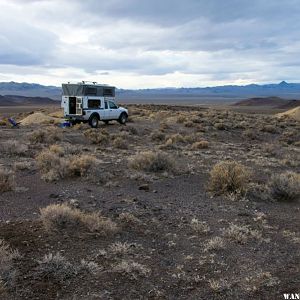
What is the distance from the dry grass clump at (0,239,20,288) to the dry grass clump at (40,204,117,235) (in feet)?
3.54

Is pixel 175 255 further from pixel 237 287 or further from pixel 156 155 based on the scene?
pixel 156 155

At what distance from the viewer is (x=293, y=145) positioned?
83.5 ft

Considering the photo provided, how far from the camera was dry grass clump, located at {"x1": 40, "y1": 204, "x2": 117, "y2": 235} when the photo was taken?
7.70 m

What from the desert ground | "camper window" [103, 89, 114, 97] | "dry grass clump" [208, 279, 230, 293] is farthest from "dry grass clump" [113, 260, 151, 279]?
"camper window" [103, 89, 114, 97]

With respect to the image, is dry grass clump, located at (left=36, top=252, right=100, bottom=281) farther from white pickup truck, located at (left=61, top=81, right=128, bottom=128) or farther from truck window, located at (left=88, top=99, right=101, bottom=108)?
truck window, located at (left=88, top=99, right=101, bottom=108)

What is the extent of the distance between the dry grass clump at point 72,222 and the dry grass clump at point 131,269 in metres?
1.35

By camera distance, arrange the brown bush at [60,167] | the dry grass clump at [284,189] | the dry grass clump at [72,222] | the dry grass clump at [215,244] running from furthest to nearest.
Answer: the brown bush at [60,167] < the dry grass clump at [284,189] < the dry grass clump at [72,222] < the dry grass clump at [215,244]

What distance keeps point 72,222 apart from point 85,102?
70.3 feet

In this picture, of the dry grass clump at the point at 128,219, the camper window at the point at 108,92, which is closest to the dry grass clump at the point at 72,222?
the dry grass clump at the point at 128,219

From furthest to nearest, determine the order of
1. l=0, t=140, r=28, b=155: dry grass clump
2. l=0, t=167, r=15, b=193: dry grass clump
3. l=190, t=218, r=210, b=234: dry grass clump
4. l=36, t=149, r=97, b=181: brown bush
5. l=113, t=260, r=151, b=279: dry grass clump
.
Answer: l=0, t=140, r=28, b=155: dry grass clump < l=36, t=149, r=97, b=181: brown bush < l=0, t=167, r=15, b=193: dry grass clump < l=190, t=218, r=210, b=234: dry grass clump < l=113, t=260, r=151, b=279: dry grass clump

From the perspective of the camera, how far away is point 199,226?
8.34 m

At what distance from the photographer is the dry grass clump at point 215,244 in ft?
23.9

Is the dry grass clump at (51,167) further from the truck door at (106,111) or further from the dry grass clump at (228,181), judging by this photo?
the truck door at (106,111)

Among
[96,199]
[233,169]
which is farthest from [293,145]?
[96,199]
